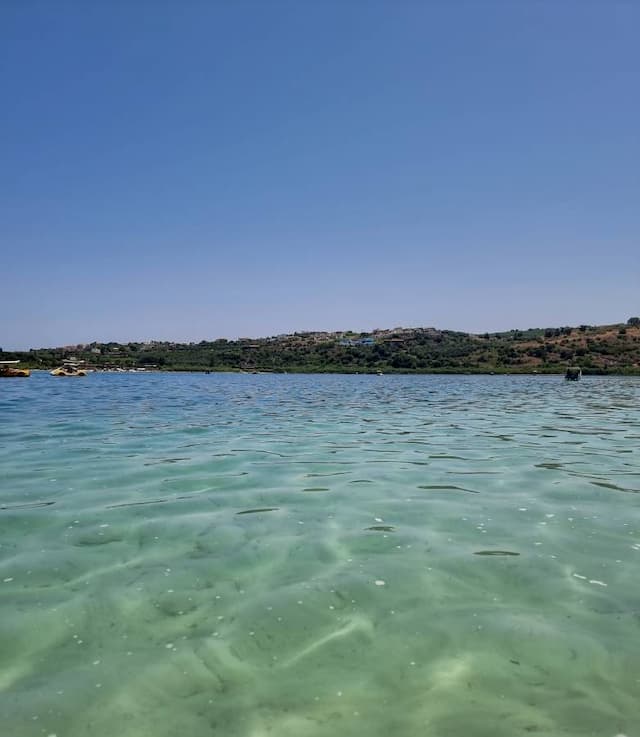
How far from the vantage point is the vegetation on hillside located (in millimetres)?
119750

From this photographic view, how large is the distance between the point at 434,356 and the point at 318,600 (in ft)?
462

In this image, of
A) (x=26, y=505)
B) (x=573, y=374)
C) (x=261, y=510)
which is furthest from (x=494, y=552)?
(x=573, y=374)

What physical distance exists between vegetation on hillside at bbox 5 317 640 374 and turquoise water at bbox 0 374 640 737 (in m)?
109

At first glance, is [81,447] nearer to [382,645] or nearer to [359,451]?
[359,451]

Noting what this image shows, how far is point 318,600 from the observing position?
5422mm

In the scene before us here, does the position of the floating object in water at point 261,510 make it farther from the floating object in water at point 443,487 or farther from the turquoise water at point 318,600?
the floating object in water at point 443,487

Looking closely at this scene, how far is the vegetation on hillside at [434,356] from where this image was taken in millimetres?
119750

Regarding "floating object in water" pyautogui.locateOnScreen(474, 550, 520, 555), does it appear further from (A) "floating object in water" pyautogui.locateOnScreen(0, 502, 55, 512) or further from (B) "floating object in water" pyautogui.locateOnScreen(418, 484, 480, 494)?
(A) "floating object in water" pyautogui.locateOnScreen(0, 502, 55, 512)

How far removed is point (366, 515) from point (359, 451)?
6.57 metres

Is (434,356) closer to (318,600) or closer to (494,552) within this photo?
(494,552)

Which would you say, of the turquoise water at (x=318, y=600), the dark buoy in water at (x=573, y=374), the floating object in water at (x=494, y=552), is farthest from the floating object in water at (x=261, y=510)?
the dark buoy in water at (x=573, y=374)

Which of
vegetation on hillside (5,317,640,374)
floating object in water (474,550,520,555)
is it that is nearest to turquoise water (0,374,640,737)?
floating object in water (474,550,520,555)

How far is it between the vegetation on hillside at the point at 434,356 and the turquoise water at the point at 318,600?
4295 inches

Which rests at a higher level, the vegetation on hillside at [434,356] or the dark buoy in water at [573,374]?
the vegetation on hillside at [434,356]
